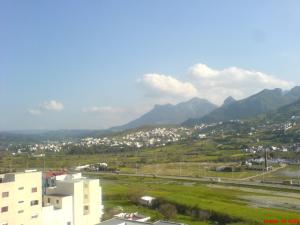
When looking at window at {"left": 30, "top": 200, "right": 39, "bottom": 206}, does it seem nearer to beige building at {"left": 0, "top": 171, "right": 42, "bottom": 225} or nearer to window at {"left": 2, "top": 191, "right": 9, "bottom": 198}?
beige building at {"left": 0, "top": 171, "right": 42, "bottom": 225}

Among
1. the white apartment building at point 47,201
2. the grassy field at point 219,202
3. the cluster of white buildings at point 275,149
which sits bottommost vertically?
the grassy field at point 219,202

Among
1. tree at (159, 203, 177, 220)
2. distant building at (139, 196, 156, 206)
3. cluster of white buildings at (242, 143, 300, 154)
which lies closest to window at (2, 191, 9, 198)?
tree at (159, 203, 177, 220)

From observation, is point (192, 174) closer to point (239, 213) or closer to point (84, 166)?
point (84, 166)


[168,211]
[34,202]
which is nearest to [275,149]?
[168,211]

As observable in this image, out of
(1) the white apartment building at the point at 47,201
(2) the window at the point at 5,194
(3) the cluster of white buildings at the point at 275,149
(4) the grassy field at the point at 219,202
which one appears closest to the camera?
(2) the window at the point at 5,194

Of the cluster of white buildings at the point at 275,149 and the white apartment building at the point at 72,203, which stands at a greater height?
the cluster of white buildings at the point at 275,149

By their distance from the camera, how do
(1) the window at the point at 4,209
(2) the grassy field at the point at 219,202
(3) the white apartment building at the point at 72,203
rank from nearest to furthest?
(1) the window at the point at 4,209, (3) the white apartment building at the point at 72,203, (2) the grassy field at the point at 219,202

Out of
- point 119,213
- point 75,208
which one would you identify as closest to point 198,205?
point 119,213

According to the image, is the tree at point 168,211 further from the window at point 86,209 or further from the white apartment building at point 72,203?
the window at point 86,209

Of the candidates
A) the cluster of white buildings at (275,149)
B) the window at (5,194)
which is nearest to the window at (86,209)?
the window at (5,194)
